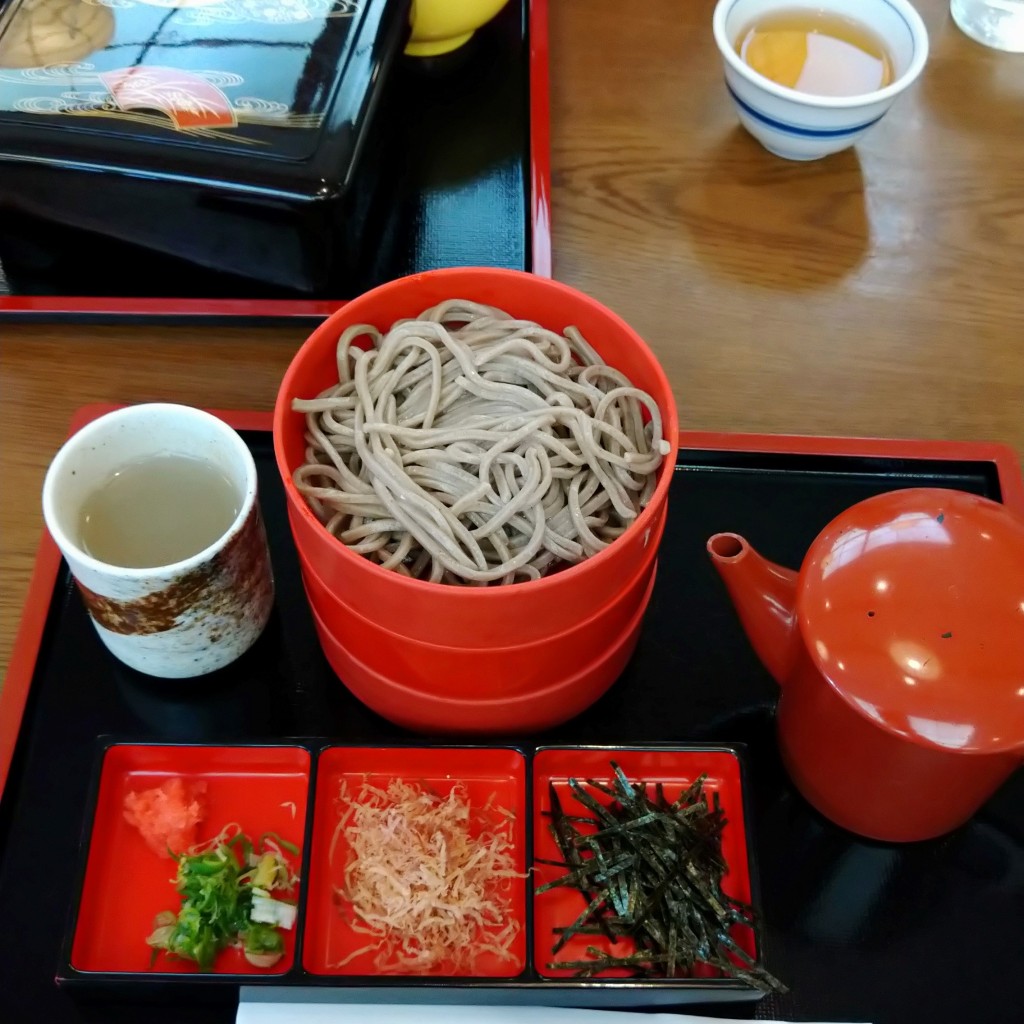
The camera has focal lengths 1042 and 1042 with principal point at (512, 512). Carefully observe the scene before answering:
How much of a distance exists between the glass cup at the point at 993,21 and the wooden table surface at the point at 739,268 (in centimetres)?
2

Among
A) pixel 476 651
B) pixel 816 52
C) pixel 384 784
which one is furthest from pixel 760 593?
pixel 816 52

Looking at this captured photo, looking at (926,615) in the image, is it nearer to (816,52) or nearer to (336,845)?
(336,845)

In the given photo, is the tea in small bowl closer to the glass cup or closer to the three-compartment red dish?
the glass cup

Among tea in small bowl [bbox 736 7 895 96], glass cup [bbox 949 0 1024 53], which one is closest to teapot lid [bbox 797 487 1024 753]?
tea in small bowl [bbox 736 7 895 96]

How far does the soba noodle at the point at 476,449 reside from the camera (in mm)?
945

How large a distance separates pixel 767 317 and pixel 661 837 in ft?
2.43

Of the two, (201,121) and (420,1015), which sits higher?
(201,121)

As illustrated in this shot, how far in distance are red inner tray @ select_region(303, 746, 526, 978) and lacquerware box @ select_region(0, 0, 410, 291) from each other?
1.98 ft

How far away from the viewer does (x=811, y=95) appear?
4.65ft

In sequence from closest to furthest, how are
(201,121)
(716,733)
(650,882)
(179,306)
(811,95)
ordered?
(650,882), (716,733), (201,121), (179,306), (811,95)

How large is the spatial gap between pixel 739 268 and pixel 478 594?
0.80 metres

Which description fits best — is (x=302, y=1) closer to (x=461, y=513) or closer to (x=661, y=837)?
(x=461, y=513)

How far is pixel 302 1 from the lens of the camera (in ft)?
4.32

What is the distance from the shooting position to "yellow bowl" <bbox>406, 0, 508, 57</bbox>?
145 cm
